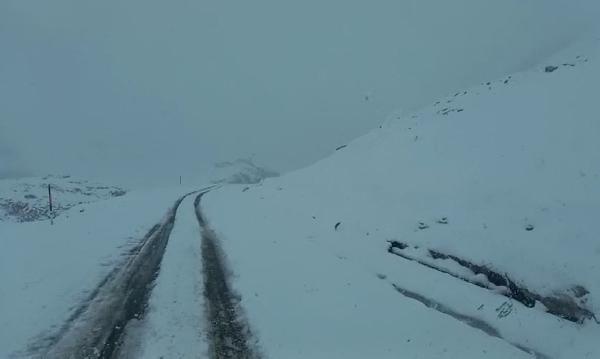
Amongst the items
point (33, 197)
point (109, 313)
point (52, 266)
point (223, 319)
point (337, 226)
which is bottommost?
point (223, 319)

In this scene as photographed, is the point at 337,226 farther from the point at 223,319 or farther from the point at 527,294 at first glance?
the point at 223,319

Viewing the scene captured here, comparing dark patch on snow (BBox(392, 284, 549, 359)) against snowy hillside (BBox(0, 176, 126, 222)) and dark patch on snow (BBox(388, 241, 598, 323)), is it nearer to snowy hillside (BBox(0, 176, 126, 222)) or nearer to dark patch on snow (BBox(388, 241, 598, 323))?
dark patch on snow (BBox(388, 241, 598, 323))

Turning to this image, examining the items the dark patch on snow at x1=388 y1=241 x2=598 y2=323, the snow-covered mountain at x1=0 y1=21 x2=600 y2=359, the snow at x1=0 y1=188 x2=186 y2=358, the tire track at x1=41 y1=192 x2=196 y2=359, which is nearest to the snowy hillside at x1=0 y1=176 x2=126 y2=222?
the snow at x1=0 y1=188 x2=186 y2=358

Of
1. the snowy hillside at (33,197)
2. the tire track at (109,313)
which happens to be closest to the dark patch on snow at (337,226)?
the tire track at (109,313)

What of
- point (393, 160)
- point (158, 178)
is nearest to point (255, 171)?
point (158, 178)

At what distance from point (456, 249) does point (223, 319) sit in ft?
24.4

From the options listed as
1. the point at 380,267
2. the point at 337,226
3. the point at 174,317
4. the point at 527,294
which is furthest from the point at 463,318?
the point at 337,226

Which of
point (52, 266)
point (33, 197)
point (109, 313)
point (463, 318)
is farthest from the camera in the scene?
point (33, 197)

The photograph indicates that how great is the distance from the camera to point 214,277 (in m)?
13.9

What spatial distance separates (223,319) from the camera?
33.9 feet

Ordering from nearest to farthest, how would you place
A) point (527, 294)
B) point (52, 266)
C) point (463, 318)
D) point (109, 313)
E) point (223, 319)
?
point (223, 319)
point (109, 313)
point (463, 318)
point (527, 294)
point (52, 266)

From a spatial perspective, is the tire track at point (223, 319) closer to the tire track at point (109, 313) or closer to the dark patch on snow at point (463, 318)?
the tire track at point (109, 313)

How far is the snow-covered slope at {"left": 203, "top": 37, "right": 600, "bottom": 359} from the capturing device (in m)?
9.95

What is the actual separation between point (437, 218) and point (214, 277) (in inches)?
312
